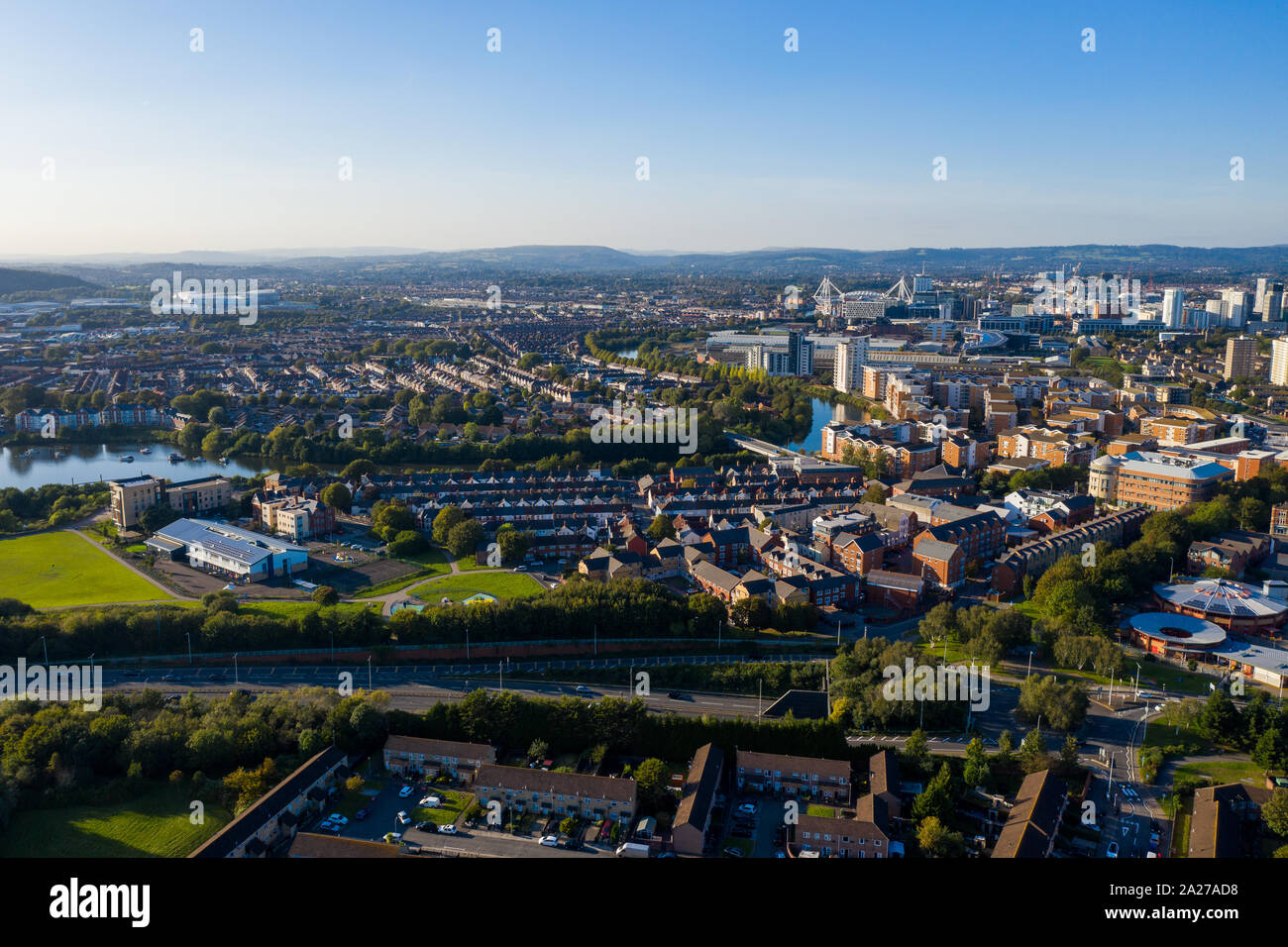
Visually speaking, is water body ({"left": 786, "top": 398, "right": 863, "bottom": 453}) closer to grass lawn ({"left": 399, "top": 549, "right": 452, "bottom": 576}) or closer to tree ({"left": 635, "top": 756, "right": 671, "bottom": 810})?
grass lawn ({"left": 399, "top": 549, "right": 452, "bottom": 576})

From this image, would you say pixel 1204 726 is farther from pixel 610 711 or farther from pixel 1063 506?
pixel 1063 506

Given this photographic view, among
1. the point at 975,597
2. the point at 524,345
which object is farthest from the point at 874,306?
the point at 975,597

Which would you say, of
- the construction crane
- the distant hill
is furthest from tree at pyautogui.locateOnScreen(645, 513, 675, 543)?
the distant hill

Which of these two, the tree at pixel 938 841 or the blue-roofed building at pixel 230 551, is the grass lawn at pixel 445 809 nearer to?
the tree at pixel 938 841

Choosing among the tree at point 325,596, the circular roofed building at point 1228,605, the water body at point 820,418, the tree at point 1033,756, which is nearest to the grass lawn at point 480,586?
the tree at point 325,596

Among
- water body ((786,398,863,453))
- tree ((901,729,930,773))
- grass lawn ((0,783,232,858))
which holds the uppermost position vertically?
water body ((786,398,863,453))
